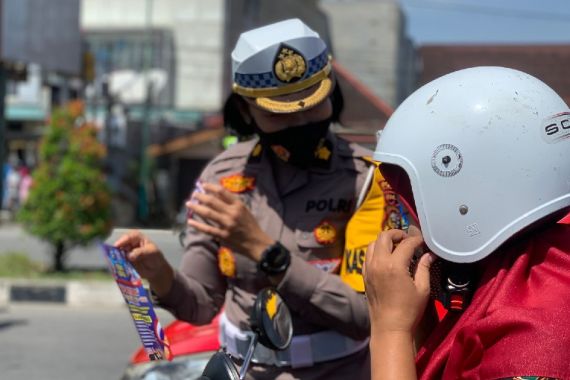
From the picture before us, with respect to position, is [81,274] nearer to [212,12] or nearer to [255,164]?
[255,164]

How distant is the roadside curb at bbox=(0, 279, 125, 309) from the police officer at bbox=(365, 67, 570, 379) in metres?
8.56

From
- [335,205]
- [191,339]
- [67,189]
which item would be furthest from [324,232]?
[67,189]

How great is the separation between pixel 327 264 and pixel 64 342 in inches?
235

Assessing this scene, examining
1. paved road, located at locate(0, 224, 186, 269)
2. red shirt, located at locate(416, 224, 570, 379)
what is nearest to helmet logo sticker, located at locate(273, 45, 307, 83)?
red shirt, located at locate(416, 224, 570, 379)

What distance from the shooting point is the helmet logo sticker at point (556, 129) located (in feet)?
5.15

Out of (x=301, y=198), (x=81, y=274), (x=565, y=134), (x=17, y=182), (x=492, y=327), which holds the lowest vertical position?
(x=17, y=182)

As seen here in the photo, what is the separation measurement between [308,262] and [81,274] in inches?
353

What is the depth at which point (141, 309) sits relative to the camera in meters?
2.24

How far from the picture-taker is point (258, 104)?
8.20ft

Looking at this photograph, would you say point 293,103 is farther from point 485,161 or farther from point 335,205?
point 485,161

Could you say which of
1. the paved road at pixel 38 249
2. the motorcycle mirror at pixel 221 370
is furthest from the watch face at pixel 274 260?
the paved road at pixel 38 249

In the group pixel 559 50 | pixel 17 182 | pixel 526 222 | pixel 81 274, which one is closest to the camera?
pixel 526 222

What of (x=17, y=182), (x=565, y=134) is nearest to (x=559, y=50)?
(x=565, y=134)

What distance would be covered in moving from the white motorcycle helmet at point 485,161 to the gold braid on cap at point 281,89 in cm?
86
